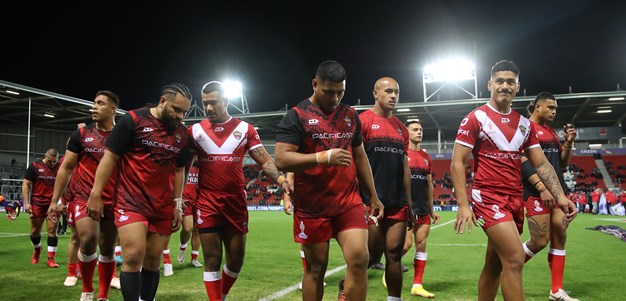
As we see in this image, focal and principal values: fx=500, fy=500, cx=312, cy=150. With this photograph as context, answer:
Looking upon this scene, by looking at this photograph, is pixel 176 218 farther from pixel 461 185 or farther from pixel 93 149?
pixel 461 185

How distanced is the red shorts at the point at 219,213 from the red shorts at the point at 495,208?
2458 millimetres

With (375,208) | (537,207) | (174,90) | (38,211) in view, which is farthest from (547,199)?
(38,211)

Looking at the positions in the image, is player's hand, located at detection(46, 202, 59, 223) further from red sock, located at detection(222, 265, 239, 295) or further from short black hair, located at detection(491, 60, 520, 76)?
short black hair, located at detection(491, 60, 520, 76)

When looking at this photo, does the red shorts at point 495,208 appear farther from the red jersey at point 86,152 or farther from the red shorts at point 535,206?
the red jersey at point 86,152

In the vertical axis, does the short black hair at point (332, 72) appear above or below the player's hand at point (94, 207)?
above

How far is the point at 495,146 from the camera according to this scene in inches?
189

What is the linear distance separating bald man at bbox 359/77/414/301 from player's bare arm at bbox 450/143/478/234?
3.29 feet

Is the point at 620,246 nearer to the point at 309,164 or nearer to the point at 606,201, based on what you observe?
the point at 309,164

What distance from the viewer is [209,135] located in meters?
5.55

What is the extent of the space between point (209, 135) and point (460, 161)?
2.69 meters

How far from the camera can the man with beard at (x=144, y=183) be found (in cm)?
466

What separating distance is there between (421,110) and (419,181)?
34.2 meters

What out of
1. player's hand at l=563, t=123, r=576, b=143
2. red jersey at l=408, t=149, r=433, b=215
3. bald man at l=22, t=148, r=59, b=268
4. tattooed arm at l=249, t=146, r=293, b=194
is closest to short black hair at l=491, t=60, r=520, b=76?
player's hand at l=563, t=123, r=576, b=143

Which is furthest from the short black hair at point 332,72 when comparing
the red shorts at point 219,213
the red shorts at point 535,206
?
the red shorts at point 535,206
